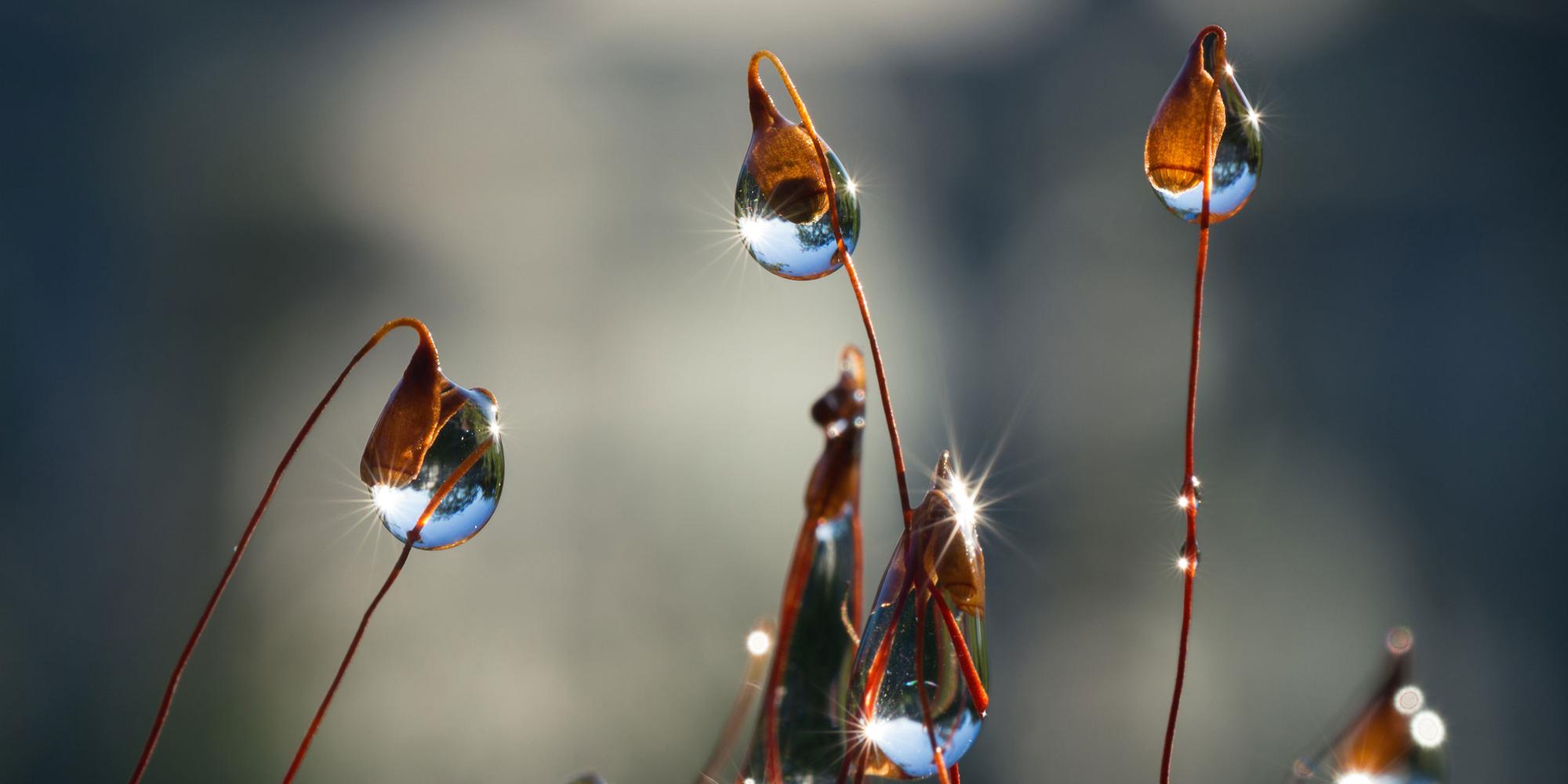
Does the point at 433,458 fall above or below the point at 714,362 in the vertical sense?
below

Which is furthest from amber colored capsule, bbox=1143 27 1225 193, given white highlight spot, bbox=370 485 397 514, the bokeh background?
the bokeh background

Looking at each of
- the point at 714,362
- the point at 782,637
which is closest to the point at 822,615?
the point at 782,637

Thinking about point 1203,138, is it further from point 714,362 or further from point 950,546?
point 714,362

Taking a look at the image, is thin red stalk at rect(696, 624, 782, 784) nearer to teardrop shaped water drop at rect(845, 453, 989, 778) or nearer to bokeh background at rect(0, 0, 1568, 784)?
teardrop shaped water drop at rect(845, 453, 989, 778)

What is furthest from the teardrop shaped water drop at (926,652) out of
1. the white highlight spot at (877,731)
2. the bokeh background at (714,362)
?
the bokeh background at (714,362)

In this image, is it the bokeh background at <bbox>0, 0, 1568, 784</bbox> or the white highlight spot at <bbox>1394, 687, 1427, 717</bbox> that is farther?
the bokeh background at <bbox>0, 0, 1568, 784</bbox>

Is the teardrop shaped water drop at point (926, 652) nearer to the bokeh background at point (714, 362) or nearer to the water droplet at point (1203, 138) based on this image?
the water droplet at point (1203, 138)
